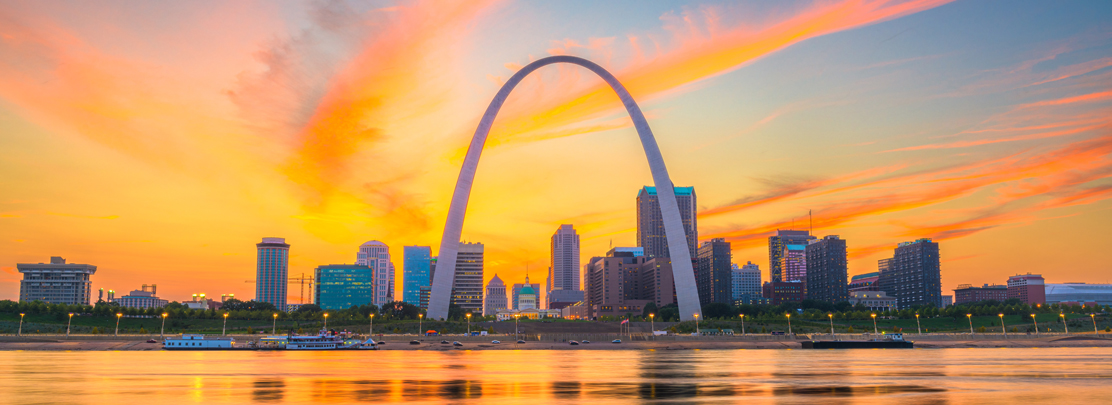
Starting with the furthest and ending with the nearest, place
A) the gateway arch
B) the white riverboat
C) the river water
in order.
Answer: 1. the gateway arch
2. the white riverboat
3. the river water

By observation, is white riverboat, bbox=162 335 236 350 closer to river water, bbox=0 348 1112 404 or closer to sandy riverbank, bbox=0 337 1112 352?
sandy riverbank, bbox=0 337 1112 352

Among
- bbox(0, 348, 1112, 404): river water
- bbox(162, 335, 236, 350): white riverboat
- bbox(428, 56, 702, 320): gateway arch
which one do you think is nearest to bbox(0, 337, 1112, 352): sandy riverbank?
bbox(162, 335, 236, 350): white riverboat

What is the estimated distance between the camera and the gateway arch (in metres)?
94.5

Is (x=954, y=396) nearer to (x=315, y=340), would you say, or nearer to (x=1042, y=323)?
(x=315, y=340)

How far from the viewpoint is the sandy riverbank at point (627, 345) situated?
→ 7150 cm

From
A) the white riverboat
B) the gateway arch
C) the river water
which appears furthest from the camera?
the gateway arch

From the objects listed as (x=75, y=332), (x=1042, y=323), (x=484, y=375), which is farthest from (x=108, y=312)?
(x=1042, y=323)

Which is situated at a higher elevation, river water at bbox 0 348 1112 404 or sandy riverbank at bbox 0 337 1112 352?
river water at bbox 0 348 1112 404

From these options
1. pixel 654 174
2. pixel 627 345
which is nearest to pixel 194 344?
pixel 627 345

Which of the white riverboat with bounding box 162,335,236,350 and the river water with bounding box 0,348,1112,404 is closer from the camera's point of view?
the river water with bounding box 0,348,1112,404

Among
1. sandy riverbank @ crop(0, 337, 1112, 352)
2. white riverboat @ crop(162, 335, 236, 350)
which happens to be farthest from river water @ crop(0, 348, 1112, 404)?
sandy riverbank @ crop(0, 337, 1112, 352)

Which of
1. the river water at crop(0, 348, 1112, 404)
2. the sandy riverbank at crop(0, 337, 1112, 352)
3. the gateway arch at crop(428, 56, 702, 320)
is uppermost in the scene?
the gateway arch at crop(428, 56, 702, 320)

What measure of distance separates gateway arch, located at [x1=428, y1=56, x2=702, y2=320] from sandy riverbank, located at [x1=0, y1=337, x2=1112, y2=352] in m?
18.0

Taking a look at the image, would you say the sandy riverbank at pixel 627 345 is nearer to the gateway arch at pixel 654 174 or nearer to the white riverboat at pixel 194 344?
the white riverboat at pixel 194 344
